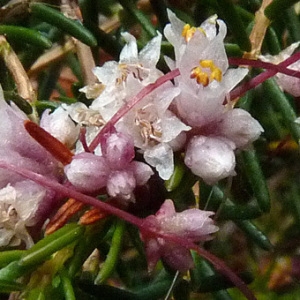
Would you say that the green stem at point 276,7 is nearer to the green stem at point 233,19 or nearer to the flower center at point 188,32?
the green stem at point 233,19

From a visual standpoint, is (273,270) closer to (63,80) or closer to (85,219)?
(63,80)

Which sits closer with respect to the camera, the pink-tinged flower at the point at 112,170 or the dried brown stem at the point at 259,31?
Result: the pink-tinged flower at the point at 112,170

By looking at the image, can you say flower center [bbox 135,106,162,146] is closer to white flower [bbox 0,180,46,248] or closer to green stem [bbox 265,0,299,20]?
white flower [bbox 0,180,46,248]

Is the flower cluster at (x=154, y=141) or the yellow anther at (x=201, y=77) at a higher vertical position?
the yellow anther at (x=201, y=77)

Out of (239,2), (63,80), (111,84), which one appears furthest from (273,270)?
(111,84)

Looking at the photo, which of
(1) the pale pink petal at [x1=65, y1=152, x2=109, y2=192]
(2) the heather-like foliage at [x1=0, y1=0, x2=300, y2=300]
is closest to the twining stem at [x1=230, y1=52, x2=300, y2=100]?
(2) the heather-like foliage at [x1=0, y1=0, x2=300, y2=300]

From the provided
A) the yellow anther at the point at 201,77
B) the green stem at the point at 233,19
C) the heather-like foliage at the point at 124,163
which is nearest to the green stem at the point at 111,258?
the heather-like foliage at the point at 124,163

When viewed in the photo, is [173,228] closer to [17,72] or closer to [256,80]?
[256,80]

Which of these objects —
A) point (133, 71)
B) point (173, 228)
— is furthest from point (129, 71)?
point (173, 228)
